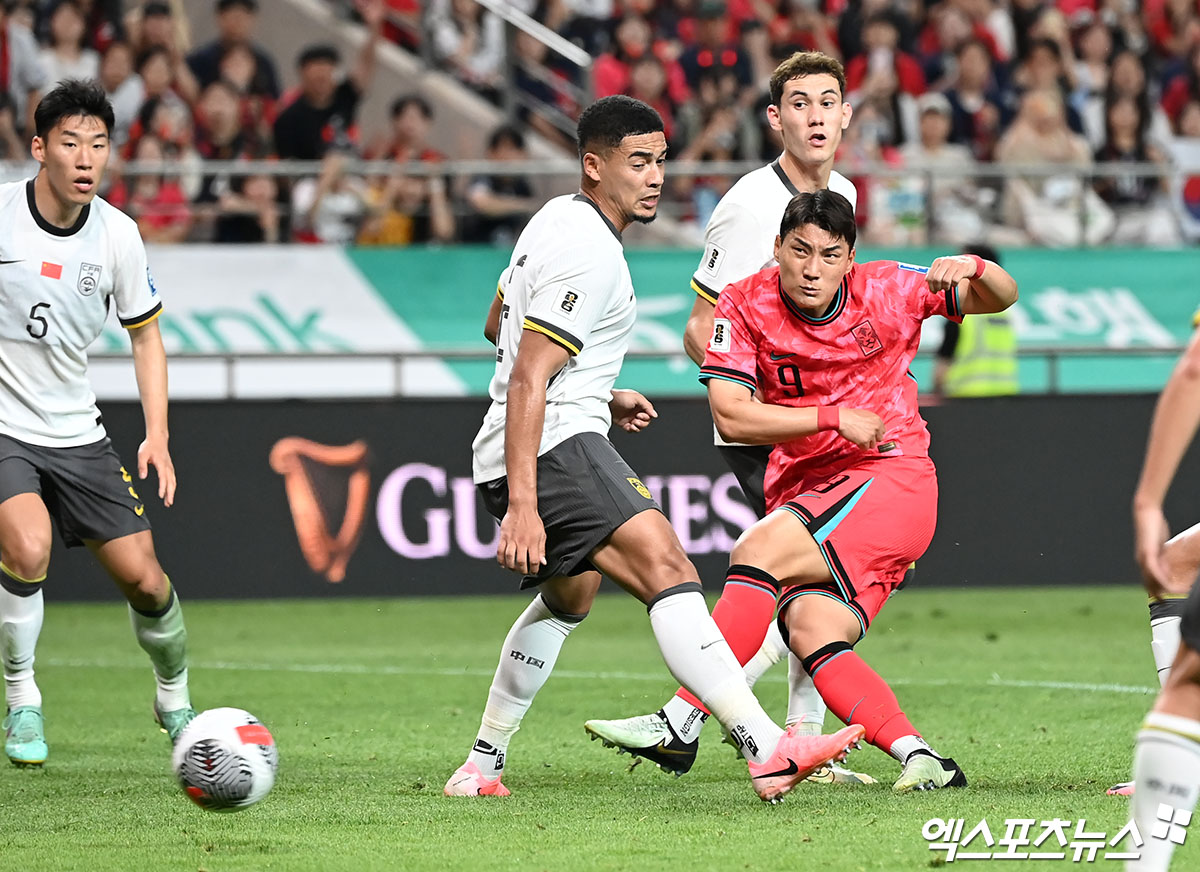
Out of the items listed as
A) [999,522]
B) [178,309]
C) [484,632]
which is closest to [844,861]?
[484,632]

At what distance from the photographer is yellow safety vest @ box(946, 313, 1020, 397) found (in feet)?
44.4

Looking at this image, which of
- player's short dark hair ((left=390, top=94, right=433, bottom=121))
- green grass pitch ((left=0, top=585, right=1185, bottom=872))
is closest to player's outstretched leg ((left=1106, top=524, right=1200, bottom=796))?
green grass pitch ((left=0, top=585, right=1185, bottom=872))

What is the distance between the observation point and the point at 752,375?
19.0 ft

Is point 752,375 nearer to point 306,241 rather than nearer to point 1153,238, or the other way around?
point 306,241

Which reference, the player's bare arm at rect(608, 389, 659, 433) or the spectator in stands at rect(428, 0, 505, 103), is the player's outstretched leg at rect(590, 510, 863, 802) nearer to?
the player's bare arm at rect(608, 389, 659, 433)

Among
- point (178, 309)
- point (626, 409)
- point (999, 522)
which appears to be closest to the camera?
point (626, 409)

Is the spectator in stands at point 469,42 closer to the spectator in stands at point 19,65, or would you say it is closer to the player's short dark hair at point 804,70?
the spectator in stands at point 19,65

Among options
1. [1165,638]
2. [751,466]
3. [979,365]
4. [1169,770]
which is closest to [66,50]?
[979,365]

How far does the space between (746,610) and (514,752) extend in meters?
1.62

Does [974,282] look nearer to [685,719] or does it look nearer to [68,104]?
[685,719]

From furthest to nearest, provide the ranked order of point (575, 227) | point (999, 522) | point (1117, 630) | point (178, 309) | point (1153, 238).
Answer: point (1153, 238), point (178, 309), point (999, 522), point (1117, 630), point (575, 227)

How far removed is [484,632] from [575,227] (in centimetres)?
596

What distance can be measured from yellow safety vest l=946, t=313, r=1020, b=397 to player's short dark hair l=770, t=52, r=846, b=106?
7126mm

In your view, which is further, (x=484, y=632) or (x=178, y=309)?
(x=178, y=309)
